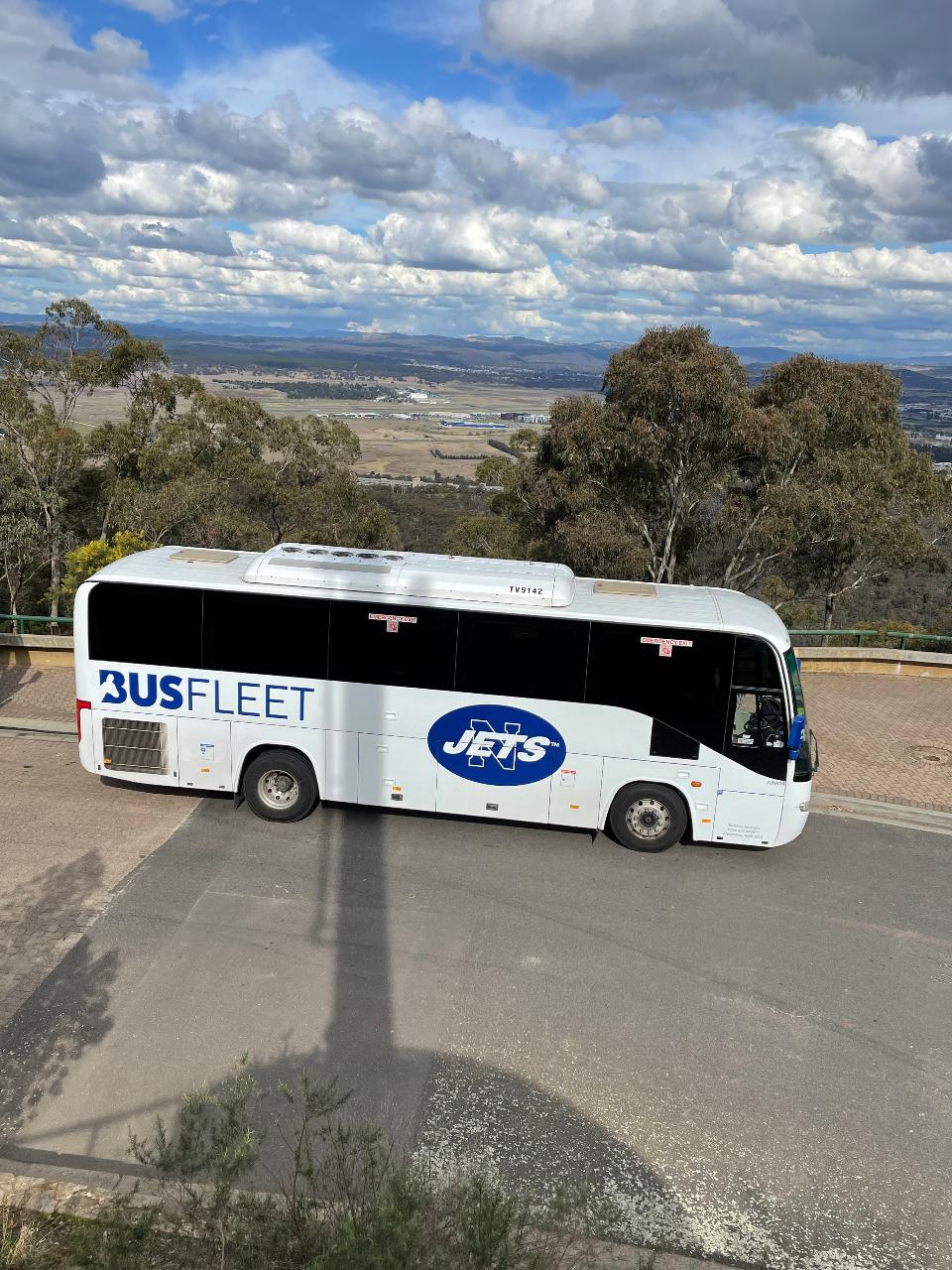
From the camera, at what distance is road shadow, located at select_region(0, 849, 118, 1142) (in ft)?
20.5

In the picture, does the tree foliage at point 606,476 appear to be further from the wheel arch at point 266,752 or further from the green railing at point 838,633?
the wheel arch at point 266,752

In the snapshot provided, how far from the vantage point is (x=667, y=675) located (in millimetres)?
9359

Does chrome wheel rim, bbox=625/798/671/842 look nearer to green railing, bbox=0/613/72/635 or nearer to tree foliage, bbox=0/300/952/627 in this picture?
tree foliage, bbox=0/300/952/627

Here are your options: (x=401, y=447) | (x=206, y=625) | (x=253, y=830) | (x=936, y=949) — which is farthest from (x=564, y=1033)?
(x=401, y=447)

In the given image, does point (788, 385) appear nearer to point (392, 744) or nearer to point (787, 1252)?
point (392, 744)

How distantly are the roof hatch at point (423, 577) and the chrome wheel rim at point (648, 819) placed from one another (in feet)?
7.90

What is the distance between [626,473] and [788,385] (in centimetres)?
508

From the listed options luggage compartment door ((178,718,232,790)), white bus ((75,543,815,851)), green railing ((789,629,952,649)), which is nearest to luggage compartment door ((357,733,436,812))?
white bus ((75,543,815,851))

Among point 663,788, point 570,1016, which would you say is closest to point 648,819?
point 663,788

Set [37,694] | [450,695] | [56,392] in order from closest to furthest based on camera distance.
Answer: [450,695]
[37,694]
[56,392]

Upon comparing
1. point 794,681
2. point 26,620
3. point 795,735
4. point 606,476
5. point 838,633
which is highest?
point 606,476

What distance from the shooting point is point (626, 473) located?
20891 millimetres

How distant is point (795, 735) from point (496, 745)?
123 inches

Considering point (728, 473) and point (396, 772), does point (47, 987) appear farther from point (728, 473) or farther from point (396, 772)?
point (728, 473)
